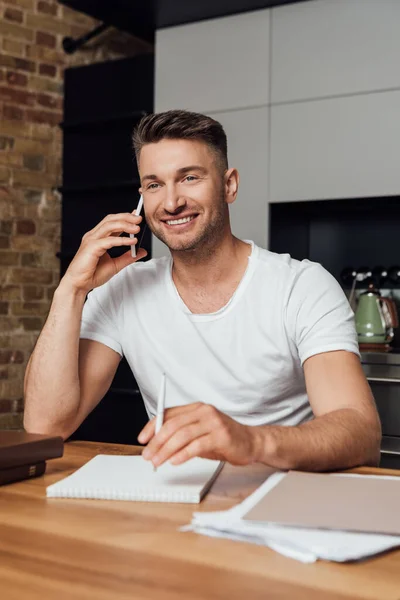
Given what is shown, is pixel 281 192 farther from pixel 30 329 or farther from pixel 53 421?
pixel 53 421

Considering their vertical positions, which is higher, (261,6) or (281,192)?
(261,6)

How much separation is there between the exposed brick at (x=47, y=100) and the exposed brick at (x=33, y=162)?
0.26 m

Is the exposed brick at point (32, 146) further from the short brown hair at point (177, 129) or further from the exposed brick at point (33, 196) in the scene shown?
the short brown hair at point (177, 129)

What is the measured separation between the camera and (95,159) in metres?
4.09

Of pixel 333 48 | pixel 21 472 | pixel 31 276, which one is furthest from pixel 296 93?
pixel 21 472

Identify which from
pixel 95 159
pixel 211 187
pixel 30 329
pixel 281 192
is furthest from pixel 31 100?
pixel 211 187

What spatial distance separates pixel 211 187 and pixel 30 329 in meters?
2.27

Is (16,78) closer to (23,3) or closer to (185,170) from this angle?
(23,3)

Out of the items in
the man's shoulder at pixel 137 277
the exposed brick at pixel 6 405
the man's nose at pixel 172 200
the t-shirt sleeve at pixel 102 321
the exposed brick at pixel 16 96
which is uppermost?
the exposed brick at pixel 16 96

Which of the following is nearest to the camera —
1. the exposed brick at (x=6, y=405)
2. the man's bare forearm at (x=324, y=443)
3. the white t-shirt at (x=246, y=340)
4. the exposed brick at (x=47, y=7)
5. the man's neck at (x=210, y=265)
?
the man's bare forearm at (x=324, y=443)

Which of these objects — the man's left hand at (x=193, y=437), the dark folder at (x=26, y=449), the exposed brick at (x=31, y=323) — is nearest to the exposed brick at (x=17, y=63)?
the exposed brick at (x=31, y=323)

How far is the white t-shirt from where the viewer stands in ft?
5.87

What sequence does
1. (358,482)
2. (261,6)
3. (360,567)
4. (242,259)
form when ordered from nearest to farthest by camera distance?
(360,567)
(358,482)
(242,259)
(261,6)

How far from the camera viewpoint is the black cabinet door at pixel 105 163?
12.7ft
